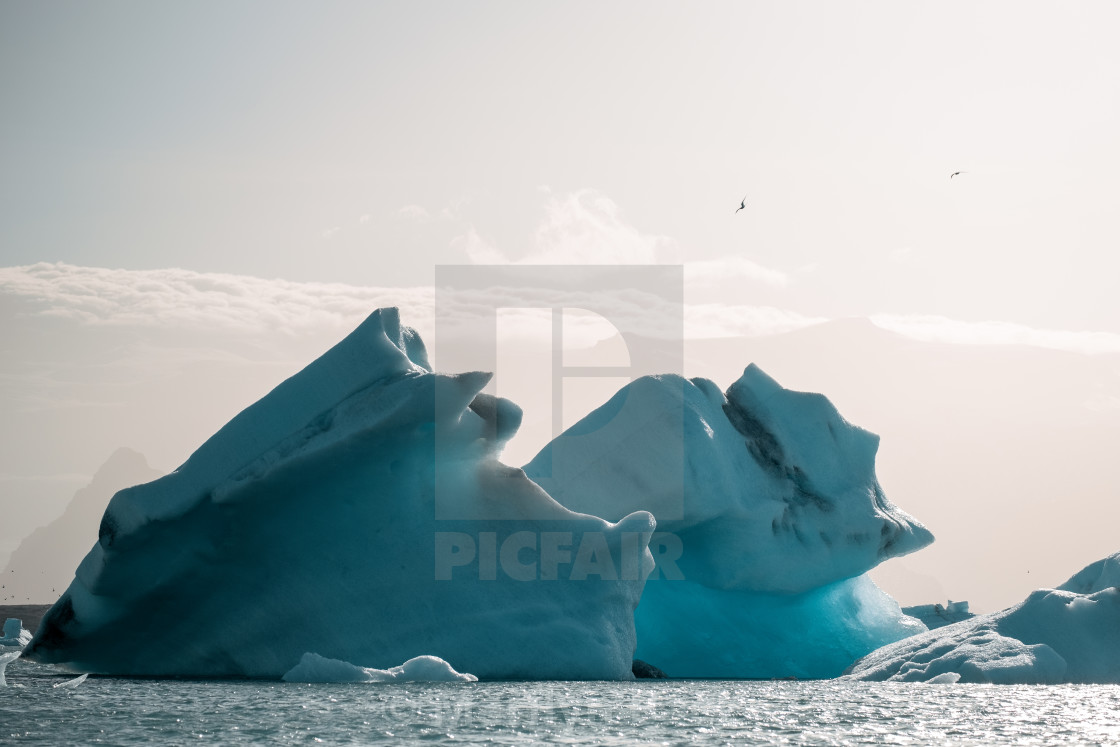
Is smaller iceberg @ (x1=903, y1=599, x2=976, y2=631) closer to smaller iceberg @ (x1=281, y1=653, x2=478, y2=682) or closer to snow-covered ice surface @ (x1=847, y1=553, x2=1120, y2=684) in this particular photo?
snow-covered ice surface @ (x1=847, y1=553, x2=1120, y2=684)

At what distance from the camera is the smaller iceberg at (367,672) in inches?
438

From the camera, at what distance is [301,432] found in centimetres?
1107

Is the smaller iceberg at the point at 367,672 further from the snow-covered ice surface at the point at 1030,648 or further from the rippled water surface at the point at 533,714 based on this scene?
the snow-covered ice surface at the point at 1030,648

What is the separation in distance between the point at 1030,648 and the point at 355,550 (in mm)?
7714

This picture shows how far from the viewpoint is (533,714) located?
893 centimetres

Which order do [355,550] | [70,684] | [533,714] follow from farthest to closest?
[355,550], [70,684], [533,714]

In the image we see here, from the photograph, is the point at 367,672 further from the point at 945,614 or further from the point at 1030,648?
the point at 945,614

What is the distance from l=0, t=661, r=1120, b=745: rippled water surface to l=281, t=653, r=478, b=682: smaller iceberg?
0.17 metres

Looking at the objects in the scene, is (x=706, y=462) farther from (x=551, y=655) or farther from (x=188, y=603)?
(x=188, y=603)

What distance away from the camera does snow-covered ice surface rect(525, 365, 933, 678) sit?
14.6m

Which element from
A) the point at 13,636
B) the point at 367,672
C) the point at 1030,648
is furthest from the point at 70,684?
the point at 13,636

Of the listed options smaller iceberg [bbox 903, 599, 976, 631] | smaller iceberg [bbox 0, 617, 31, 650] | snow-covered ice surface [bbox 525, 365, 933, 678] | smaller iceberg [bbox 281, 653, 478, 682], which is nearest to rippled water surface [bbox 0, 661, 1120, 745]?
smaller iceberg [bbox 281, 653, 478, 682]

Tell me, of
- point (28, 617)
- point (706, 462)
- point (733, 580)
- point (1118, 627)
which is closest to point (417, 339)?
point (706, 462)

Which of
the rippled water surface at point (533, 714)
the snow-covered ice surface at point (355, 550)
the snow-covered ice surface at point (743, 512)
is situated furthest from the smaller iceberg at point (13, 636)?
the snow-covered ice surface at point (743, 512)
